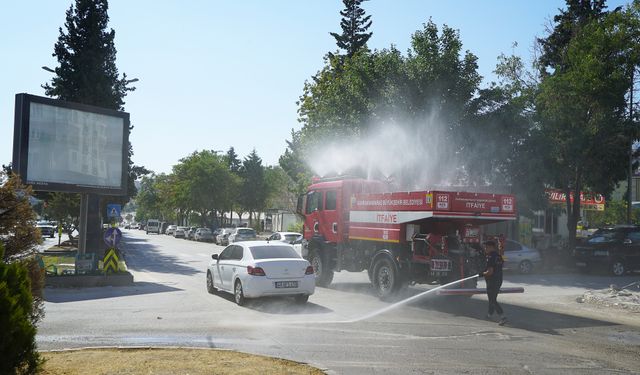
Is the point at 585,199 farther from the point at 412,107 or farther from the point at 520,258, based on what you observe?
the point at 412,107

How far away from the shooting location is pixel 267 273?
1252cm

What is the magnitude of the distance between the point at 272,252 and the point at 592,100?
774 inches

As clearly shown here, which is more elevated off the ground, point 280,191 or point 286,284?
point 280,191

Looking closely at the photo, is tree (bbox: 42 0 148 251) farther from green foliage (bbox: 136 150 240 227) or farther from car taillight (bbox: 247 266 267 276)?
green foliage (bbox: 136 150 240 227)

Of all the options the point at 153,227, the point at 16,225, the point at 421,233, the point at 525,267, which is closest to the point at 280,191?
the point at 153,227

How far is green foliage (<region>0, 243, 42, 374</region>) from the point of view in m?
4.83

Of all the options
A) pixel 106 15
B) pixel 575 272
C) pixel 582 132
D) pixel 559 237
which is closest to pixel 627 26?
pixel 582 132

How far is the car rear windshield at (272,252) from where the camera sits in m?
13.1

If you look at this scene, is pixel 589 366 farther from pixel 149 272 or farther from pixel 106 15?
pixel 106 15

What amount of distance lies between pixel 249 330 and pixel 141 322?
7.37ft

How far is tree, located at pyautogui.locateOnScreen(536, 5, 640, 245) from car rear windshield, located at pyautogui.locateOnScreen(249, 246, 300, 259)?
16.6 metres

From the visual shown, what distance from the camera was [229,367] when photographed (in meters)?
6.79

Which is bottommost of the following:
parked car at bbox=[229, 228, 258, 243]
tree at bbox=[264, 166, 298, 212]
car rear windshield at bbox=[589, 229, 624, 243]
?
parked car at bbox=[229, 228, 258, 243]

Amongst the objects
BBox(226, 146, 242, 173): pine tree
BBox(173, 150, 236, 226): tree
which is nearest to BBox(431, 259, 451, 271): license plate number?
BBox(173, 150, 236, 226): tree
